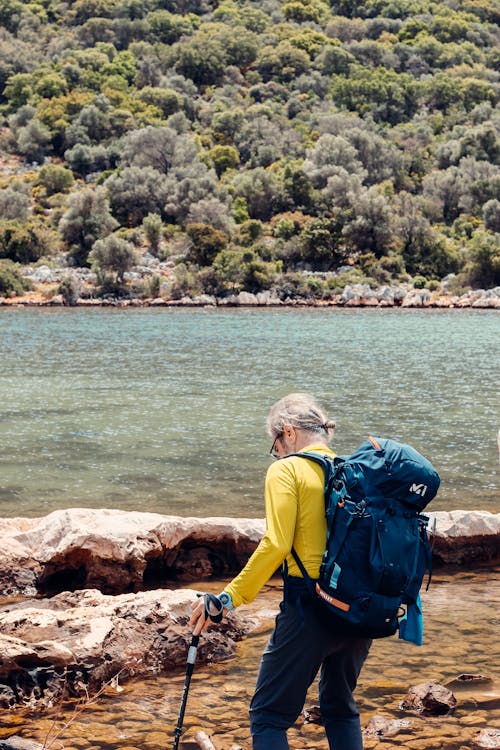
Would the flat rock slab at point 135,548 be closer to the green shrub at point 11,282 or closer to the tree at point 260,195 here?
the green shrub at point 11,282

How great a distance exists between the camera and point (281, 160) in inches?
4318

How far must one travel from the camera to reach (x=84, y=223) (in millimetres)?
82875

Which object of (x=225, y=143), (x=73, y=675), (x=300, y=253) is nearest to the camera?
(x=73, y=675)

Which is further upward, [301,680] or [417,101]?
[417,101]

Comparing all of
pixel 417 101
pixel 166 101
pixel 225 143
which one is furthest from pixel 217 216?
pixel 417 101

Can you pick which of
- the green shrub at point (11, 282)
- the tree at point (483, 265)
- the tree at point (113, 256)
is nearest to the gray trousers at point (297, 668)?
the green shrub at point (11, 282)

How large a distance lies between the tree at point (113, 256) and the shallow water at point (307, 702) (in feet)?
220

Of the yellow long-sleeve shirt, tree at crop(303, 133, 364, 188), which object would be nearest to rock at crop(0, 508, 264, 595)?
the yellow long-sleeve shirt

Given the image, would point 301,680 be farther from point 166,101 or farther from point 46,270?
point 166,101

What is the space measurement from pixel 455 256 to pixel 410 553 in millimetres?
78382

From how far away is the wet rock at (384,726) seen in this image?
4.55 metres

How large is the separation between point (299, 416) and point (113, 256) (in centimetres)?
6968

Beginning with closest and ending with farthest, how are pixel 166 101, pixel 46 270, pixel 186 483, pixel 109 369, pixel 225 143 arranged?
pixel 186 483 → pixel 109 369 → pixel 46 270 → pixel 225 143 → pixel 166 101

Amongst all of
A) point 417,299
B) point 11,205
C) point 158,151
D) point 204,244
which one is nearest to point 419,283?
point 417,299
